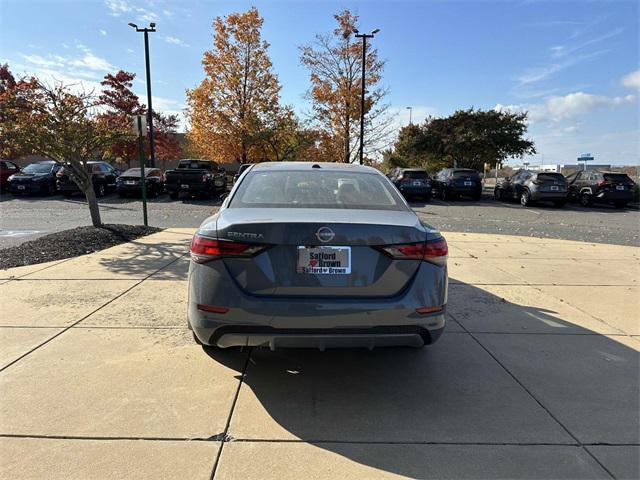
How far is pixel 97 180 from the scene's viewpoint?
22.1m

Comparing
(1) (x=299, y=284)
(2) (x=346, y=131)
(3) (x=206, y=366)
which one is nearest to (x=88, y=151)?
(3) (x=206, y=366)

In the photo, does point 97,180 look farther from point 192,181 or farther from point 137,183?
point 192,181

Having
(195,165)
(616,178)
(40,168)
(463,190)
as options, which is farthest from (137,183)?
(616,178)

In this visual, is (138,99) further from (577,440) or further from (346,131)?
(577,440)

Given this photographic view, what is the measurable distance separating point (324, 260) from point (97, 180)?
73.0ft

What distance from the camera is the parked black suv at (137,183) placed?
21172mm

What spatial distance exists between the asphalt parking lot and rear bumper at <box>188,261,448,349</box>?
26.8 ft

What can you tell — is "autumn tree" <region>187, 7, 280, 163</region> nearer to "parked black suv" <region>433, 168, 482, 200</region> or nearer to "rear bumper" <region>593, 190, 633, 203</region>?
"parked black suv" <region>433, 168, 482, 200</region>

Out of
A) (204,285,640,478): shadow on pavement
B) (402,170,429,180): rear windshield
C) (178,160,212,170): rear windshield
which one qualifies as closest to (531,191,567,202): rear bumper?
(402,170,429,180): rear windshield

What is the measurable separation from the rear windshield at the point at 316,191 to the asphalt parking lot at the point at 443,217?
7697 millimetres

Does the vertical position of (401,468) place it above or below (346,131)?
below

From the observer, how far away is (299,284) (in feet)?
9.48

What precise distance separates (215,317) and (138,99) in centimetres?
3355

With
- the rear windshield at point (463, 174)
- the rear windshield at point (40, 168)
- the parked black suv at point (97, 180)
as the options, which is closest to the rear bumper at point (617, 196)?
the rear windshield at point (463, 174)
